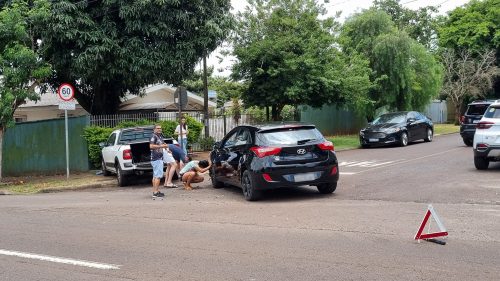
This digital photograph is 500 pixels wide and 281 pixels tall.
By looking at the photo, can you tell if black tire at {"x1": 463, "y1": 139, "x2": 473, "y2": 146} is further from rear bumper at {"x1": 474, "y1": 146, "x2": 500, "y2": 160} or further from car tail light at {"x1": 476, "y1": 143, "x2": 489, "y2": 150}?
car tail light at {"x1": 476, "y1": 143, "x2": 489, "y2": 150}

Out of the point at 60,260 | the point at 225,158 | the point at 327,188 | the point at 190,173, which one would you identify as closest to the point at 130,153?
the point at 190,173

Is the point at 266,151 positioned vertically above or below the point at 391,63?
below

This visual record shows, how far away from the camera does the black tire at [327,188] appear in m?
11.5

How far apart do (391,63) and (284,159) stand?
1934 cm

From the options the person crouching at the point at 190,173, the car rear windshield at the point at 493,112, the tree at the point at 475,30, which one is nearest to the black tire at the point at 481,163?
the car rear windshield at the point at 493,112

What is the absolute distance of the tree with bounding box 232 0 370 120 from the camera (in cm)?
2306

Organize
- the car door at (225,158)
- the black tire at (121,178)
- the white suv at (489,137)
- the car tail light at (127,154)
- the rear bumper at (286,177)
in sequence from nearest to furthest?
1. the rear bumper at (286,177)
2. the car door at (225,158)
3. the white suv at (489,137)
4. the car tail light at (127,154)
5. the black tire at (121,178)

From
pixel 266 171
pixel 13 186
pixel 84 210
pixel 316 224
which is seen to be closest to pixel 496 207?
pixel 316 224

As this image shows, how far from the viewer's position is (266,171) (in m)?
10.6

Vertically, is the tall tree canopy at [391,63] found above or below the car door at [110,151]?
above

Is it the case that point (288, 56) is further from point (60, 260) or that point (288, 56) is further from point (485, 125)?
point (60, 260)

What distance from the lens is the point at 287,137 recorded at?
1099 cm

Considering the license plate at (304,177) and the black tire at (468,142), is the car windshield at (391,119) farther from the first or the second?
the license plate at (304,177)

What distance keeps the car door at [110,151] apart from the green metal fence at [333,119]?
14.5 meters
